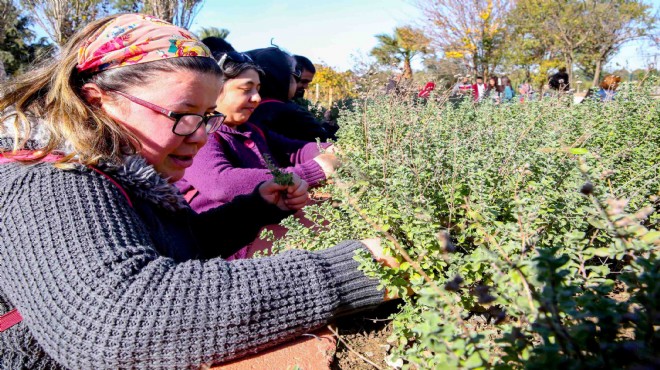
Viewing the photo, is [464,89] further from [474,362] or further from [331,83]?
[331,83]

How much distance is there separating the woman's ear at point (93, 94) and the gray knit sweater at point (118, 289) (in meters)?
0.30

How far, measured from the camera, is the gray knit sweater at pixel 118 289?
1064 millimetres

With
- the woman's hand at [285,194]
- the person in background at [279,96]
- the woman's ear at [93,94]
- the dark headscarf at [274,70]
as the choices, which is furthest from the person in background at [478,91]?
the woman's ear at [93,94]

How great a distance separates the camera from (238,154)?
9.42 ft

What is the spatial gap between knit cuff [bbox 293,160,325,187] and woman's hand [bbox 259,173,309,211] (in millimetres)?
662

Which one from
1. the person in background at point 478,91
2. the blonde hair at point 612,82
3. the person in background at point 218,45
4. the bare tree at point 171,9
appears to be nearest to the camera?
the person in background at point 218,45

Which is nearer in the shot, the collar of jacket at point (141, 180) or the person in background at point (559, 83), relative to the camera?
the collar of jacket at point (141, 180)

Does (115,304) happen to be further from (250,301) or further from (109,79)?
(109,79)

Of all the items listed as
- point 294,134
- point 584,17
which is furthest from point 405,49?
point 294,134

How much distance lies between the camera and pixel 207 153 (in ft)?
8.50

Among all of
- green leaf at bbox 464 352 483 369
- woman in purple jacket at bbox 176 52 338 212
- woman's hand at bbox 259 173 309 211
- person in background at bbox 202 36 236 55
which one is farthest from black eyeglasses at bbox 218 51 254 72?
green leaf at bbox 464 352 483 369

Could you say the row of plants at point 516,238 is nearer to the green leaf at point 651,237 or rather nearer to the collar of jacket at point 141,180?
the green leaf at point 651,237

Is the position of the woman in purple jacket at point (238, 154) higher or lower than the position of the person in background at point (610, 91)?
lower

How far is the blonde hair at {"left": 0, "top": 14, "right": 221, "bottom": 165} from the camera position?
136 centimetres
